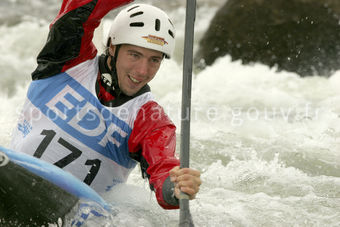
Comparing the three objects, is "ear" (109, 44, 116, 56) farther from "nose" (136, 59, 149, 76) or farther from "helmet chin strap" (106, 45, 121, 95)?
"nose" (136, 59, 149, 76)

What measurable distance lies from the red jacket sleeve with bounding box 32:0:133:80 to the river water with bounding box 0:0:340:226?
540mm

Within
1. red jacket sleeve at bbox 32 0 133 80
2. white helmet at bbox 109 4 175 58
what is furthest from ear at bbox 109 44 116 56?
red jacket sleeve at bbox 32 0 133 80

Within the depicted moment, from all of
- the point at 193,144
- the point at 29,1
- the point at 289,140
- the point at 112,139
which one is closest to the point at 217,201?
the point at 112,139

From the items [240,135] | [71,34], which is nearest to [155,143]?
[71,34]

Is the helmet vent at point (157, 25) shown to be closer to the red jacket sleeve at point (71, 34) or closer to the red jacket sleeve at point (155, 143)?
the red jacket sleeve at point (71, 34)

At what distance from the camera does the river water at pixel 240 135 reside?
3.79 meters

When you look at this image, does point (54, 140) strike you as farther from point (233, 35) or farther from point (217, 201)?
point (233, 35)

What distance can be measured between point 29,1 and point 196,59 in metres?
5.31

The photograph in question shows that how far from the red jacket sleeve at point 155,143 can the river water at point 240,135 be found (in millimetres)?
407

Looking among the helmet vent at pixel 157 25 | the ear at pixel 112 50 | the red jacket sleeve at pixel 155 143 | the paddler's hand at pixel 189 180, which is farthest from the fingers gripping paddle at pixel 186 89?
the ear at pixel 112 50

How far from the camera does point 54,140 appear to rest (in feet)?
10.4

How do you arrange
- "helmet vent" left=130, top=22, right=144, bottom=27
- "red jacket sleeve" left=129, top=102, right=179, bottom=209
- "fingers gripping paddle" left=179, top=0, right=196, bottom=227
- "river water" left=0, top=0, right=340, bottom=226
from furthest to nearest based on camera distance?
"river water" left=0, top=0, right=340, bottom=226 → "helmet vent" left=130, top=22, right=144, bottom=27 → "red jacket sleeve" left=129, top=102, right=179, bottom=209 → "fingers gripping paddle" left=179, top=0, right=196, bottom=227

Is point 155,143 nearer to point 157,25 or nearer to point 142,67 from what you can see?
point 142,67

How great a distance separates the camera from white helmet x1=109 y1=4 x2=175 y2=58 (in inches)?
124
